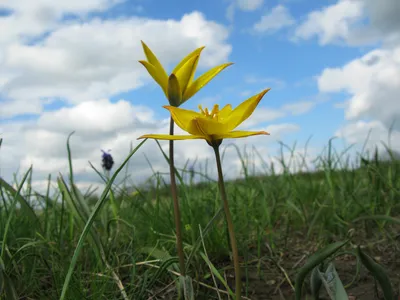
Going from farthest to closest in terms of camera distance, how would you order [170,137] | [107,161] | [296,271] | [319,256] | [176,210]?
[107,161] < [296,271] < [176,210] < [319,256] < [170,137]

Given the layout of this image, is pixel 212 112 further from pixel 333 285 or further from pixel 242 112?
pixel 333 285

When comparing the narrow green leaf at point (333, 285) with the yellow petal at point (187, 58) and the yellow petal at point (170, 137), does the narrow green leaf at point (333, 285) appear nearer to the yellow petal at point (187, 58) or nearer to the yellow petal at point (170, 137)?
the yellow petal at point (170, 137)

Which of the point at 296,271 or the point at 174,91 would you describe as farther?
the point at 296,271

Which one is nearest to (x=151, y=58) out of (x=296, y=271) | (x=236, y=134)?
(x=236, y=134)

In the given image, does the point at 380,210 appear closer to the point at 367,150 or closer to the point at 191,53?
the point at 367,150

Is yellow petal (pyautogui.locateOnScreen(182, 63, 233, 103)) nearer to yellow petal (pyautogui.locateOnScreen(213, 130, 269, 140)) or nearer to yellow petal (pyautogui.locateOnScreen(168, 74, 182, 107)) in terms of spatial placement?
yellow petal (pyautogui.locateOnScreen(168, 74, 182, 107))

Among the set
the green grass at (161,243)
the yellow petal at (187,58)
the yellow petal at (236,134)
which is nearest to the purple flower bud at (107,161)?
the green grass at (161,243)

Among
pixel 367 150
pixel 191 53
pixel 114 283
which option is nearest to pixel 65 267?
pixel 114 283
